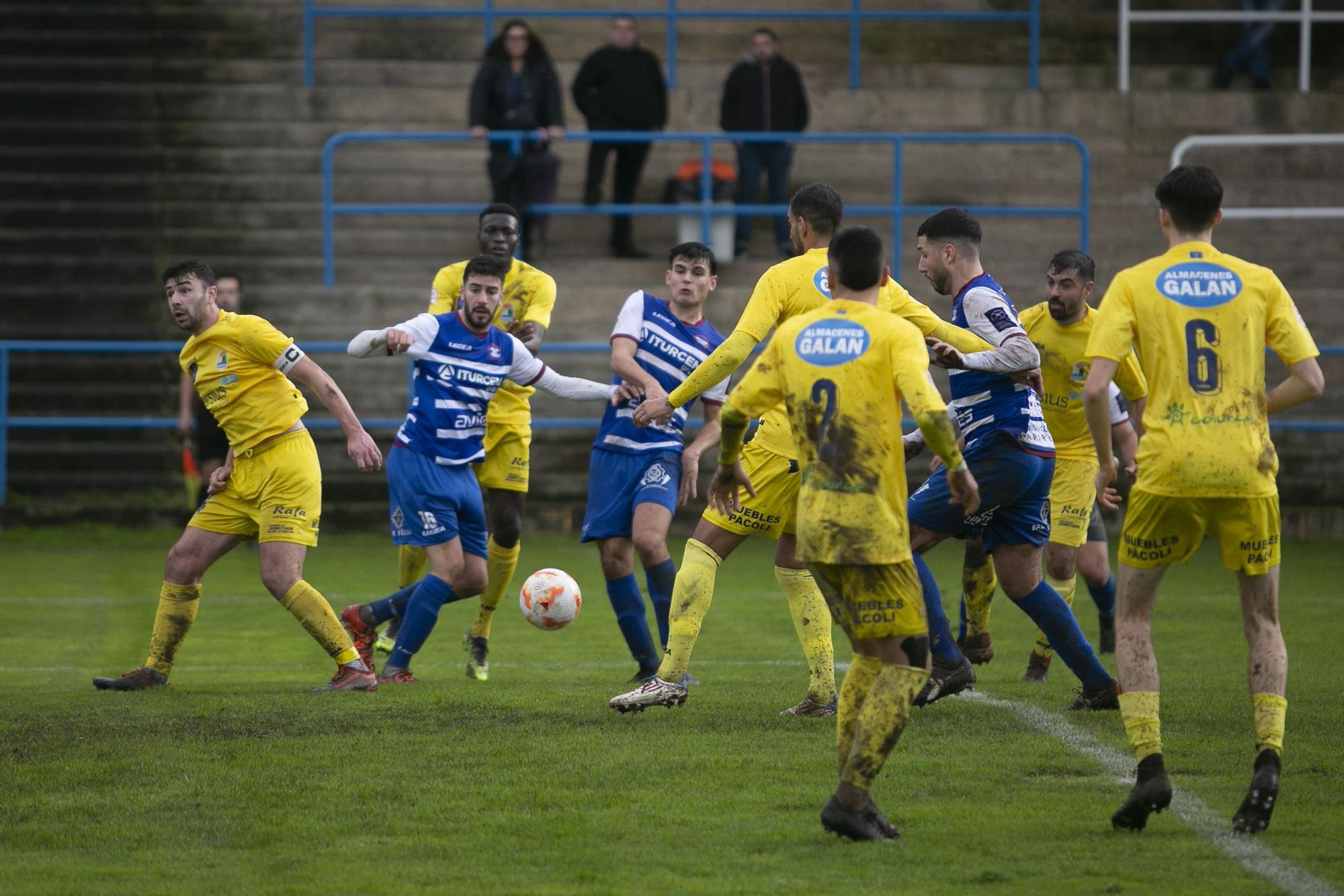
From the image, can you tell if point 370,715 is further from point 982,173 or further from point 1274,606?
point 982,173

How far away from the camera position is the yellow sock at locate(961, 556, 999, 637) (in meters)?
8.31

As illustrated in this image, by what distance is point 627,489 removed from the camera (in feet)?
27.6

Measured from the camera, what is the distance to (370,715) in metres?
7.27

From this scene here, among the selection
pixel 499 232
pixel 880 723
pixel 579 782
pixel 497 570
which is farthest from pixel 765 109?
pixel 880 723

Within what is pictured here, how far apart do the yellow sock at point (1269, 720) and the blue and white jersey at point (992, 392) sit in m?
2.11

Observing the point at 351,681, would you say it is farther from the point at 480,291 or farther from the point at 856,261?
the point at 856,261

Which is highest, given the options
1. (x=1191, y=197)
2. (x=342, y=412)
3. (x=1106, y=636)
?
(x=1191, y=197)

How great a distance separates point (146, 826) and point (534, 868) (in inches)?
56.1

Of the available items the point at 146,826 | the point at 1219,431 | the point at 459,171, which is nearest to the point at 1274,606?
the point at 1219,431

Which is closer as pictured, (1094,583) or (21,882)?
(21,882)

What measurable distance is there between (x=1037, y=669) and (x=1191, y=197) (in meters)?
3.50

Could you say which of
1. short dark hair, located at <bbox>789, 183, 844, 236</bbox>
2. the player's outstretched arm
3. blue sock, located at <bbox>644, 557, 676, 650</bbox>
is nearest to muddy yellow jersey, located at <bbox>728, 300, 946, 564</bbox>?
short dark hair, located at <bbox>789, 183, 844, 236</bbox>

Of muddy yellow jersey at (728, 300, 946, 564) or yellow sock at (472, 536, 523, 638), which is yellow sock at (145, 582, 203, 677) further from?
muddy yellow jersey at (728, 300, 946, 564)

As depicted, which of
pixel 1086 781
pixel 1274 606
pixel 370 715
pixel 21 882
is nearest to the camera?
pixel 21 882
